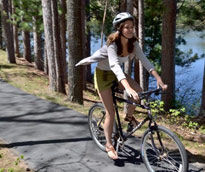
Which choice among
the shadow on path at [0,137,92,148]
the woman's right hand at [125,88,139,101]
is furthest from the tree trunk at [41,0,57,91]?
the woman's right hand at [125,88,139,101]

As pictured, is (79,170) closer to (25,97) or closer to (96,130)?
(96,130)

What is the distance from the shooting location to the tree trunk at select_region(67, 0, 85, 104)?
25.0 feet

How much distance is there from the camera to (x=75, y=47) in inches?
312

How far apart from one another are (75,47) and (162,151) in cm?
507

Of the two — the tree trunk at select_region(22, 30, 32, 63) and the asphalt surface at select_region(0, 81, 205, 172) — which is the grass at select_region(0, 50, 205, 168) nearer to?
the asphalt surface at select_region(0, 81, 205, 172)

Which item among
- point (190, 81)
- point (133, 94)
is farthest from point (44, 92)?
point (190, 81)

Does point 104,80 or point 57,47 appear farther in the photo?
point 57,47

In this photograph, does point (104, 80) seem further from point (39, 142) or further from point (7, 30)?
point (7, 30)

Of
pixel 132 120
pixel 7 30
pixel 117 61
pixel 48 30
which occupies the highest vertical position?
pixel 7 30

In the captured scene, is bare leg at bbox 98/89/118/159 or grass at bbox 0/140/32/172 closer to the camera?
grass at bbox 0/140/32/172

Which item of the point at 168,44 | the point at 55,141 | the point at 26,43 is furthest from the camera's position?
the point at 26,43

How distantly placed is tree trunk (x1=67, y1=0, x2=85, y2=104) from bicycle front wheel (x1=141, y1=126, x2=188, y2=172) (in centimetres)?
469

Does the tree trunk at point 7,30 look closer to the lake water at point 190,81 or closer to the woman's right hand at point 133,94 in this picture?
the lake water at point 190,81

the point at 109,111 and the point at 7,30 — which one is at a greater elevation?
the point at 7,30
